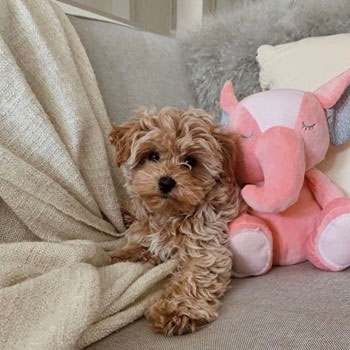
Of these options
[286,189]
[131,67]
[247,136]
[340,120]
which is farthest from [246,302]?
[131,67]

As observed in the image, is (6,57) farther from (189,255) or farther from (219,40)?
(219,40)

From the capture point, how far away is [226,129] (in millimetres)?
1198

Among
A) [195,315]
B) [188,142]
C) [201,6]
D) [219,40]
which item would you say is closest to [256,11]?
[219,40]

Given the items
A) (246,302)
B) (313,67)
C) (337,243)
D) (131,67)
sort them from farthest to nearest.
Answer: (131,67)
(313,67)
(337,243)
(246,302)

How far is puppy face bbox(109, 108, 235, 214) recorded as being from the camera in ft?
3.56

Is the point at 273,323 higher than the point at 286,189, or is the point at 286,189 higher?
the point at 286,189

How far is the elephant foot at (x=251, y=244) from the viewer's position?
1103 mm

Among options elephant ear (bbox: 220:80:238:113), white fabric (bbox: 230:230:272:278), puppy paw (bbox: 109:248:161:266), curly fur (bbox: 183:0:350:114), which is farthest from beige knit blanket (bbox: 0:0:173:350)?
curly fur (bbox: 183:0:350:114)

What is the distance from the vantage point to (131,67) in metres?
1.55

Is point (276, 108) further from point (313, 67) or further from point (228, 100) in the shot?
point (313, 67)

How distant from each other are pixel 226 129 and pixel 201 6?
1.87 meters

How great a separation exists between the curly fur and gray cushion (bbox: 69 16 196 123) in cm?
6

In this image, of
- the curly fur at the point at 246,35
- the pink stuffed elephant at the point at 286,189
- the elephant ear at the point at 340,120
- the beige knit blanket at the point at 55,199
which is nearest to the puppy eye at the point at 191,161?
the pink stuffed elephant at the point at 286,189

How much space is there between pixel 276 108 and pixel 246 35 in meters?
0.53
